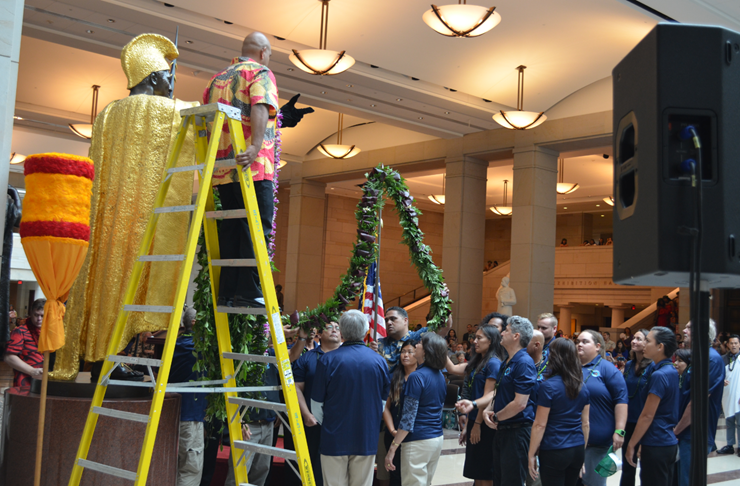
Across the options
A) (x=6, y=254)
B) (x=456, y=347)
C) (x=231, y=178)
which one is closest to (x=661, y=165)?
(x=231, y=178)

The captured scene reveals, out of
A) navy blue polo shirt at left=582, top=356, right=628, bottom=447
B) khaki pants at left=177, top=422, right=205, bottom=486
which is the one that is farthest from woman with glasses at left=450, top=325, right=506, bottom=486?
khaki pants at left=177, top=422, right=205, bottom=486

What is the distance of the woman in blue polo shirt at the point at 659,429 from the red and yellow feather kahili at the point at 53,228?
168 inches

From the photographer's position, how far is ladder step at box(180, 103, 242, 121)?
2.96 metres

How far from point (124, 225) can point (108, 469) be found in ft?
4.17

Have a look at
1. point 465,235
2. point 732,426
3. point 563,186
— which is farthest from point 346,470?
point 563,186

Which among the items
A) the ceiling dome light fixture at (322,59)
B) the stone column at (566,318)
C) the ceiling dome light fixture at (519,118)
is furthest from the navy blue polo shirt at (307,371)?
the stone column at (566,318)

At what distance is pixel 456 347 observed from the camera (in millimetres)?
13641

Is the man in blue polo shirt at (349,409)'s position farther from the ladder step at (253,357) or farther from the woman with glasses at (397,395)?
the ladder step at (253,357)

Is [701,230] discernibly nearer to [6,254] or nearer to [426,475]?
[6,254]

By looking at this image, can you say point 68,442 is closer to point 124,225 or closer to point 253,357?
point 253,357

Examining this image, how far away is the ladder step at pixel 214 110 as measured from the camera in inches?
117

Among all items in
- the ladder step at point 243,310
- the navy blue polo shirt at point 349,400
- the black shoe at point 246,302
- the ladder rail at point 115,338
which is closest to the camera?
the ladder rail at point 115,338

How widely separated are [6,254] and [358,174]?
18.3 metres

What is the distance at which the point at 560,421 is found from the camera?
4832 millimetres
